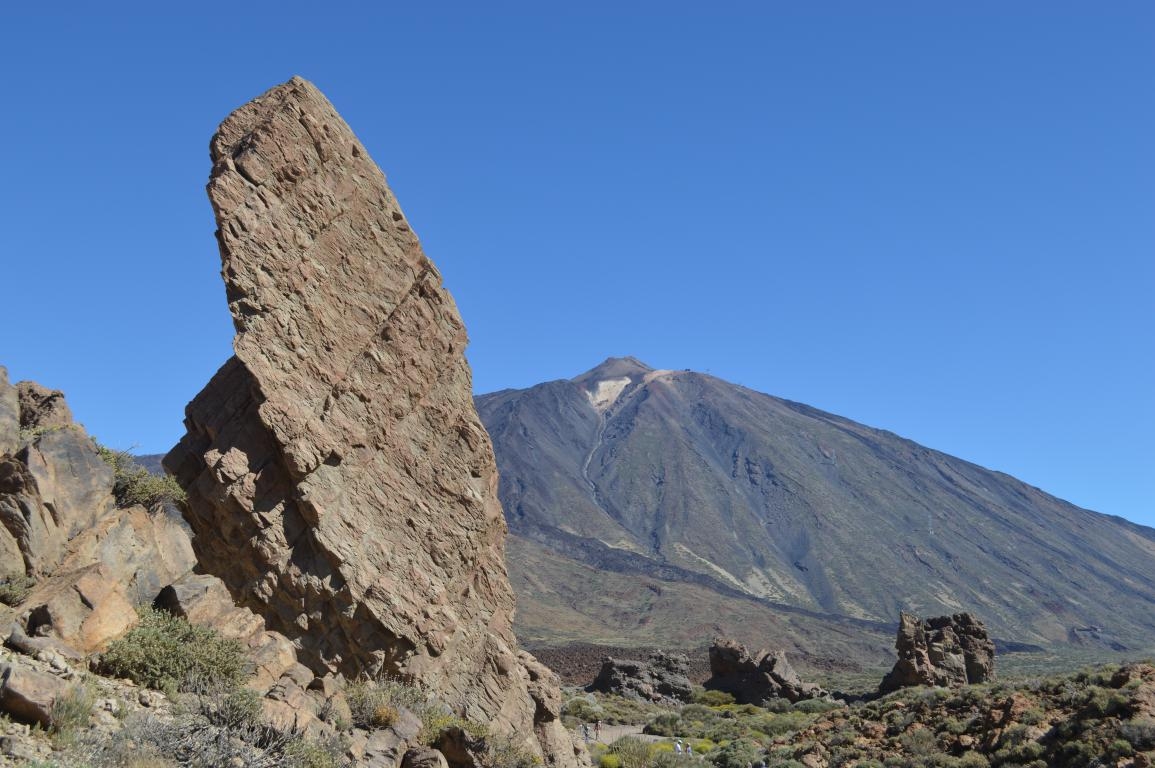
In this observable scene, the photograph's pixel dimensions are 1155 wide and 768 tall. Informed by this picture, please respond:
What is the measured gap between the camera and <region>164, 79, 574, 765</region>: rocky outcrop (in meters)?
14.2

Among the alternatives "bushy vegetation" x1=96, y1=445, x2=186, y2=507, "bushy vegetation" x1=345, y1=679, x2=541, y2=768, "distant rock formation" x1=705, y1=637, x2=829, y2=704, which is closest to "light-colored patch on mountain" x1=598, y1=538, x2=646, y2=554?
"distant rock formation" x1=705, y1=637, x2=829, y2=704

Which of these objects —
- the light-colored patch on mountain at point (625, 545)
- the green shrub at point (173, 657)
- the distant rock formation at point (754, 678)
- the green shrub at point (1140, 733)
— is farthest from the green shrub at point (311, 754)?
the light-colored patch on mountain at point (625, 545)

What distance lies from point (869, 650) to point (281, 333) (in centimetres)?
10745

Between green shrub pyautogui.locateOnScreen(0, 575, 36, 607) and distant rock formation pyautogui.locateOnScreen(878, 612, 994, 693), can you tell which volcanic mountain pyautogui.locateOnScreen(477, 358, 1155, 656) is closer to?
distant rock formation pyautogui.locateOnScreen(878, 612, 994, 693)

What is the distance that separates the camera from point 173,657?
11172 mm

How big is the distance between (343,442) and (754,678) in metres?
38.8

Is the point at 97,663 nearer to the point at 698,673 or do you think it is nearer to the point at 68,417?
the point at 68,417

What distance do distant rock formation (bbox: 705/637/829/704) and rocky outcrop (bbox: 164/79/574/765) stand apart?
107 feet

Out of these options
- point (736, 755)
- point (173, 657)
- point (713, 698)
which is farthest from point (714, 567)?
point (173, 657)

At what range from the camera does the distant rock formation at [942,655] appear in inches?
1618

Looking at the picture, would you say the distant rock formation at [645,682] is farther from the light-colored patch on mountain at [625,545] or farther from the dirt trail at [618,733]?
the light-colored patch on mountain at [625,545]

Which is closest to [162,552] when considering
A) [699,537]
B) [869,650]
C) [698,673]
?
[698,673]

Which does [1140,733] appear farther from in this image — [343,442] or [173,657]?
[173,657]

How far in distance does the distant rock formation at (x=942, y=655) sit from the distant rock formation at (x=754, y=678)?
4739 mm
